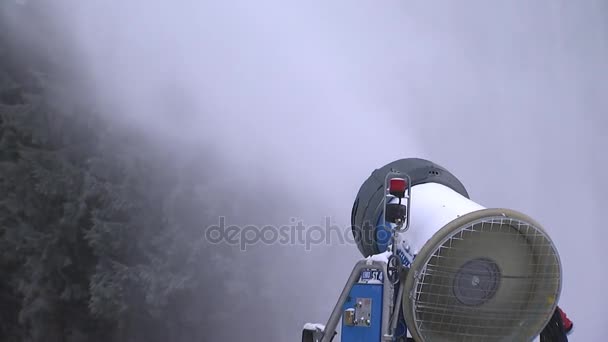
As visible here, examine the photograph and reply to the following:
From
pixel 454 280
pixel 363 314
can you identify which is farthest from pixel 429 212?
pixel 363 314

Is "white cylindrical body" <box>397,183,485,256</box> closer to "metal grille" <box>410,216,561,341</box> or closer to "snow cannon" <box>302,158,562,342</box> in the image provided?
"snow cannon" <box>302,158,562,342</box>

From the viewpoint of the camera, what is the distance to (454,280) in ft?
7.05

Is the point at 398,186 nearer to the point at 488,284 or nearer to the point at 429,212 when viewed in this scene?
the point at 429,212

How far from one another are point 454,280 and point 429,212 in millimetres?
300

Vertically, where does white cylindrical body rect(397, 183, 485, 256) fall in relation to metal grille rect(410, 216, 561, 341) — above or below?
above

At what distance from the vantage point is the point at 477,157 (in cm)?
499

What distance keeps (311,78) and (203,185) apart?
1405 millimetres

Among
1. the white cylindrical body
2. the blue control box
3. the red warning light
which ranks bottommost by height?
the blue control box

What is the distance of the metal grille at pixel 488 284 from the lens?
83.6 inches

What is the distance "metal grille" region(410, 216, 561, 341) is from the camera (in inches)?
83.6

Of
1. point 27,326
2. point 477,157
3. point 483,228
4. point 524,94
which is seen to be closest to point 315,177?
point 477,157

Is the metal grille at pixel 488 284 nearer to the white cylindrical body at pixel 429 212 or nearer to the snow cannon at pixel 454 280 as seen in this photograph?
the snow cannon at pixel 454 280

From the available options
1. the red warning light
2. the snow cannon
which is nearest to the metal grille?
the snow cannon

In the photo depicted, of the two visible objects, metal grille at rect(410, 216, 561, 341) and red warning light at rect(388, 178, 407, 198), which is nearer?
metal grille at rect(410, 216, 561, 341)
